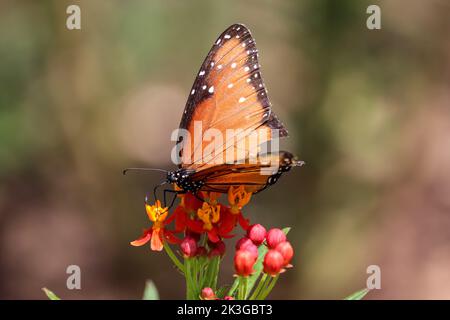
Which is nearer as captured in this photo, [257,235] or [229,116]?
[257,235]

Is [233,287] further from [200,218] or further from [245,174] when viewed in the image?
[245,174]

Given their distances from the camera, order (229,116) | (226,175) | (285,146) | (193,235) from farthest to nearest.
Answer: (285,146) < (229,116) < (226,175) < (193,235)

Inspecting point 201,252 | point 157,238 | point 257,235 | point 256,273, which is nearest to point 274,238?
point 257,235

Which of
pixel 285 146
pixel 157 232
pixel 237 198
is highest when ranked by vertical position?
pixel 285 146

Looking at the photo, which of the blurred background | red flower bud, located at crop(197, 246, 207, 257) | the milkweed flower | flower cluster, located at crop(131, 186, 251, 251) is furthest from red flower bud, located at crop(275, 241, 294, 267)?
the blurred background

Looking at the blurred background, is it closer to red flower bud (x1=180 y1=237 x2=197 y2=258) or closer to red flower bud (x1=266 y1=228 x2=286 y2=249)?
red flower bud (x1=266 y1=228 x2=286 y2=249)
